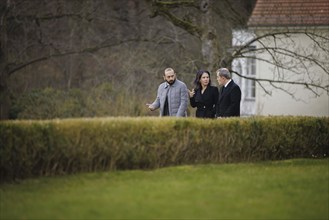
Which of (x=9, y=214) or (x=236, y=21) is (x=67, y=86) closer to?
(x=236, y=21)

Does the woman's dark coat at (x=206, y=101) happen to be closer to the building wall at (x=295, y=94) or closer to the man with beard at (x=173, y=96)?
the man with beard at (x=173, y=96)

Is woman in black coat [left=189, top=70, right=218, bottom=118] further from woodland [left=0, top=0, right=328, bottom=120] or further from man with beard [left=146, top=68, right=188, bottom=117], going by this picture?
woodland [left=0, top=0, right=328, bottom=120]

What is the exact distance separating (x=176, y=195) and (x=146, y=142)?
7.85 feet

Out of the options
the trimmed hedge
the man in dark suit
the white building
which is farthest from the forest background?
the trimmed hedge

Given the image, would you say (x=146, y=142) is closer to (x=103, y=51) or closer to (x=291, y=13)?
(x=291, y=13)

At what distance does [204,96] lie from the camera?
46.1 feet

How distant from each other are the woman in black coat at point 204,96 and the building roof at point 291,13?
9.87 metres

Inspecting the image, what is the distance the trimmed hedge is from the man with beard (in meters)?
1.02

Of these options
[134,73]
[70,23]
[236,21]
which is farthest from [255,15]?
[70,23]

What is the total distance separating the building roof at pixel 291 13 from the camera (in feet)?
78.6

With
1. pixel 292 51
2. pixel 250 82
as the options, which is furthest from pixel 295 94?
pixel 250 82

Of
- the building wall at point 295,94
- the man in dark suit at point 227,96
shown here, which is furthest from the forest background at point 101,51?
the man in dark suit at point 227,96

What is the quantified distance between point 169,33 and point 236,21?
26.3ft

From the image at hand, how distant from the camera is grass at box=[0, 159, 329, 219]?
9.26 metres
